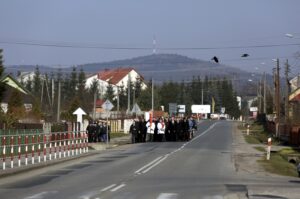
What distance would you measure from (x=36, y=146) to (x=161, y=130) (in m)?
21.2

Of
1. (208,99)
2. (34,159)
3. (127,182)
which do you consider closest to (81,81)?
(208,99)

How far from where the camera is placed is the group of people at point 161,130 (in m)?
49.6

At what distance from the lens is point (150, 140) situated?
51500 millimetres

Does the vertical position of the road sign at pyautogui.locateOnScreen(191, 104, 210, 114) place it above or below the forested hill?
below

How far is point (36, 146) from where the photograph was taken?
2961cm

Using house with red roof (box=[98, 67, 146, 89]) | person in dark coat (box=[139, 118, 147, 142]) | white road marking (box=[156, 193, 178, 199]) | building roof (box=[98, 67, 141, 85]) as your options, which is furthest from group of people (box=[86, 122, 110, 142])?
building roof (box=[98, 67, 141, 85])

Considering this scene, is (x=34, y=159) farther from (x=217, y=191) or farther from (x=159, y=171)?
Result: (x=217, y=191)

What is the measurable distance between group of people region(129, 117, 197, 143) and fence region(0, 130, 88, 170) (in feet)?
37.6

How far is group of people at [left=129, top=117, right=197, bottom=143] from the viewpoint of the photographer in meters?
49.6

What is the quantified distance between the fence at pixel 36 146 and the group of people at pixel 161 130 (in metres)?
11.5

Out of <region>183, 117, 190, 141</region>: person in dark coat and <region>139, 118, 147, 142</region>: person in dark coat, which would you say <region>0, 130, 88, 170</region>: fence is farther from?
<region>183, 117, 190, 141</region>: person in dark coat

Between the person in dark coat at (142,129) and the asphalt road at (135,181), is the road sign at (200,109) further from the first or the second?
the asphalt road at (135,181)

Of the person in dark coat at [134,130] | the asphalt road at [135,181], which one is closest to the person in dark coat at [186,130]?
the person in dark coat at [134,130]

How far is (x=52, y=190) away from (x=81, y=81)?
402 feet
